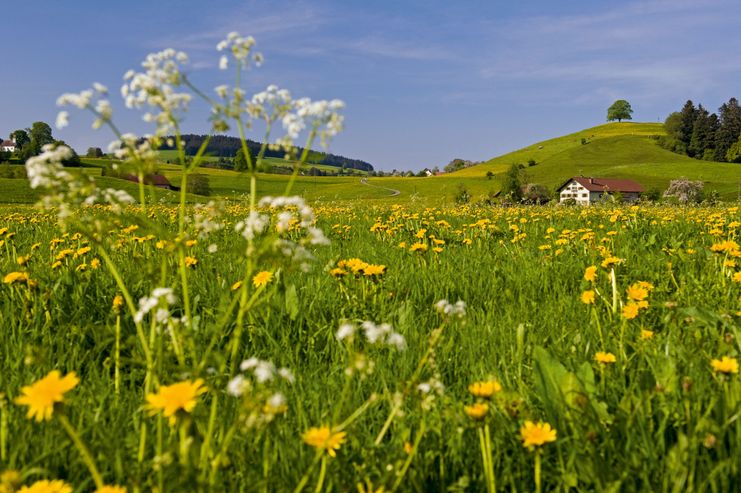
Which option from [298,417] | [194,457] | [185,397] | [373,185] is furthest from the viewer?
[373,185]

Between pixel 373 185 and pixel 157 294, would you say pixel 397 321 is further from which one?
pixel 373 185

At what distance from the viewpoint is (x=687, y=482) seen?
167 centimetres

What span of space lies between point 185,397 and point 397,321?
222cm

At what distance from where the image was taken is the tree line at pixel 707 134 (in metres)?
116

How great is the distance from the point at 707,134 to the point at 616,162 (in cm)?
2348

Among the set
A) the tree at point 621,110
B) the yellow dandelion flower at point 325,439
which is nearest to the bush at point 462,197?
the yellow dandelion flower at point 325,439

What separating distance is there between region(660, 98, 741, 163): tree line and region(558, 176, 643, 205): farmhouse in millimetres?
37305

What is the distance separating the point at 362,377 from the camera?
1.55m

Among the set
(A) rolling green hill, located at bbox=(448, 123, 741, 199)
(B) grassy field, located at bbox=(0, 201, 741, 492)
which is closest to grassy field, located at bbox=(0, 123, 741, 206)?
(A) rolling green hill, located at bbox=(448, 123, 741, 199)

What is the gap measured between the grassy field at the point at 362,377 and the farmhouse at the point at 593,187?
293 ft

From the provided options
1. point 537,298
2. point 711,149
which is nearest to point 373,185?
point 711,149

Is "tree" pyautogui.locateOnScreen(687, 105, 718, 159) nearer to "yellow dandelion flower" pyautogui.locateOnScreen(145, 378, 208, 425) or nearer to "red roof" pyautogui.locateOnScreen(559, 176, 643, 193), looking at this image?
"red roof" pyautogui.locateOnScreen(559, 176, 643, 193)

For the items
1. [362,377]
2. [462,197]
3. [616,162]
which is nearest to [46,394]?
[362,377]

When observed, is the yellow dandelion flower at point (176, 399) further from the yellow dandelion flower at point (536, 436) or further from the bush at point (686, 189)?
the bush at point (686, 189)
